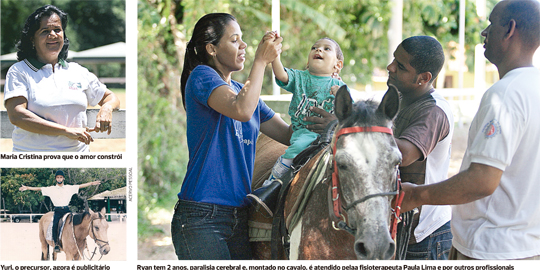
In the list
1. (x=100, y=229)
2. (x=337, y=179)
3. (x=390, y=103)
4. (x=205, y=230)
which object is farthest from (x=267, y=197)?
(x=100, y=229)

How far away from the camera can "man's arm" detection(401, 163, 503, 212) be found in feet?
6.02

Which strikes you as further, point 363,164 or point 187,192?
point 187,192

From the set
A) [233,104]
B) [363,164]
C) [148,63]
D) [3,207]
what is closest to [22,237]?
[3,207]

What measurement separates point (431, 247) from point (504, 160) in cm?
96

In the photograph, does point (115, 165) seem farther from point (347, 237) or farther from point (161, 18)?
point (161, 18)

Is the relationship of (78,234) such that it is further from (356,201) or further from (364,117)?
(364,117)

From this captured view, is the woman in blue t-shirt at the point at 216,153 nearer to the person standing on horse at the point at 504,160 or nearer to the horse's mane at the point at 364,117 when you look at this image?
the horse's mane at the point at 364,117

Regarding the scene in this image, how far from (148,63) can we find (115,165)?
6.74 m

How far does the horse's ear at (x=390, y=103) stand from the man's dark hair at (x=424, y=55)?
0.51 m

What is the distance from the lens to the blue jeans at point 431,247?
2588 mm

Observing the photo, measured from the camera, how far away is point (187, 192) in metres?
2.42

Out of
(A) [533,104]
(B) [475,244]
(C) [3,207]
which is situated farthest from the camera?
(C) [3,207]

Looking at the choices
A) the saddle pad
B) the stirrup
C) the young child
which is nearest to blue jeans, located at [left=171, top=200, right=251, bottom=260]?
the stirrup

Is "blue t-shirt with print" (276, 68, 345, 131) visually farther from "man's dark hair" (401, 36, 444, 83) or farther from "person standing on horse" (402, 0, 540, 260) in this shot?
"person standing on horse" (402, 0, 540, 260)
